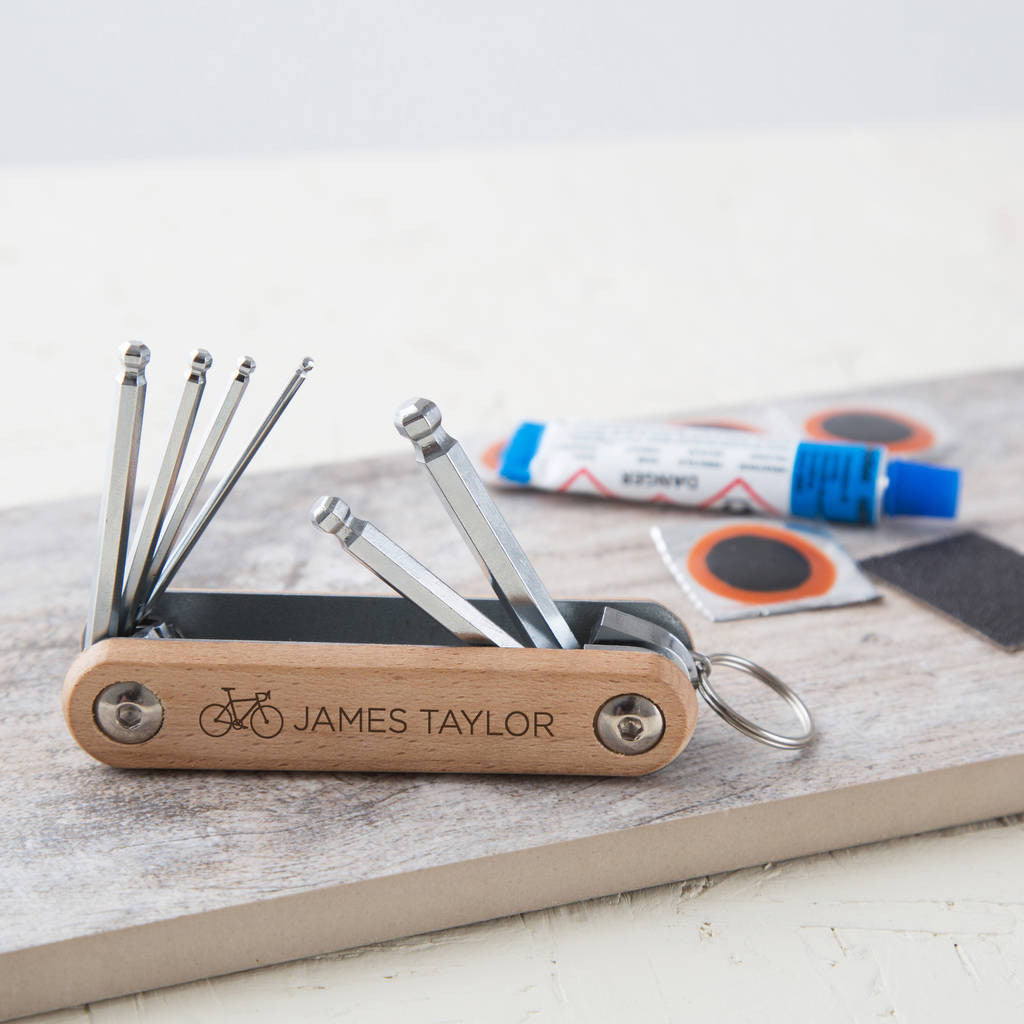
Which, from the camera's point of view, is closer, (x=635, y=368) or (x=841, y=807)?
(x=841, y=807)

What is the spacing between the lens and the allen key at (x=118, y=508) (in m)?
0.61

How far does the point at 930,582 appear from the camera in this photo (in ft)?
2.75

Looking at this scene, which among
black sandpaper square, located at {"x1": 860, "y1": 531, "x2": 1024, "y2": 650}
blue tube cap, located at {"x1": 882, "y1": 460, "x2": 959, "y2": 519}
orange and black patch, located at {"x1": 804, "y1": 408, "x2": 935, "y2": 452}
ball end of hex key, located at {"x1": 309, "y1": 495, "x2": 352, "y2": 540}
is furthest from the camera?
orange and black patch, located at {"x1": 804, "y1": 408, "x2": 935, "y2": 452}

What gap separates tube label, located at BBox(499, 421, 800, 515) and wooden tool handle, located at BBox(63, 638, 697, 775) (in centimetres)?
30

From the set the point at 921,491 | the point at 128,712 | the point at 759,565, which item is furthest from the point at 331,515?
the point at 921,491

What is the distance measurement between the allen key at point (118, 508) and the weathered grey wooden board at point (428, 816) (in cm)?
9

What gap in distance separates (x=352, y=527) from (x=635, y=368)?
0.84m

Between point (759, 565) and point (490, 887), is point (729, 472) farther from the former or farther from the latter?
point (490, 887)

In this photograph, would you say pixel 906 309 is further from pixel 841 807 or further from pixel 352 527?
pixel 352 527

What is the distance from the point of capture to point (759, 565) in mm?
854

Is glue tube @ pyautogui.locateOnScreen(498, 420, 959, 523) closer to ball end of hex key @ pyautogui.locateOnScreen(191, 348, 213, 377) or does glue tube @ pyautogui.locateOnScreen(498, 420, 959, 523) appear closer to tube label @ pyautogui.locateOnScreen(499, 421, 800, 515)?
tube label @ pyautogui.locateOnScreen(499, 421, 800, 515)

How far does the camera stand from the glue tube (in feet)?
2.95

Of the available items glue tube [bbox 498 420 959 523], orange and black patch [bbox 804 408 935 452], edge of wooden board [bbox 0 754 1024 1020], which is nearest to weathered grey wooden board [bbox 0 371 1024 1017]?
edge of wooden board [bbox 0 754 1024 1020]

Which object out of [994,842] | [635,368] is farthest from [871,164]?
[994,842]
